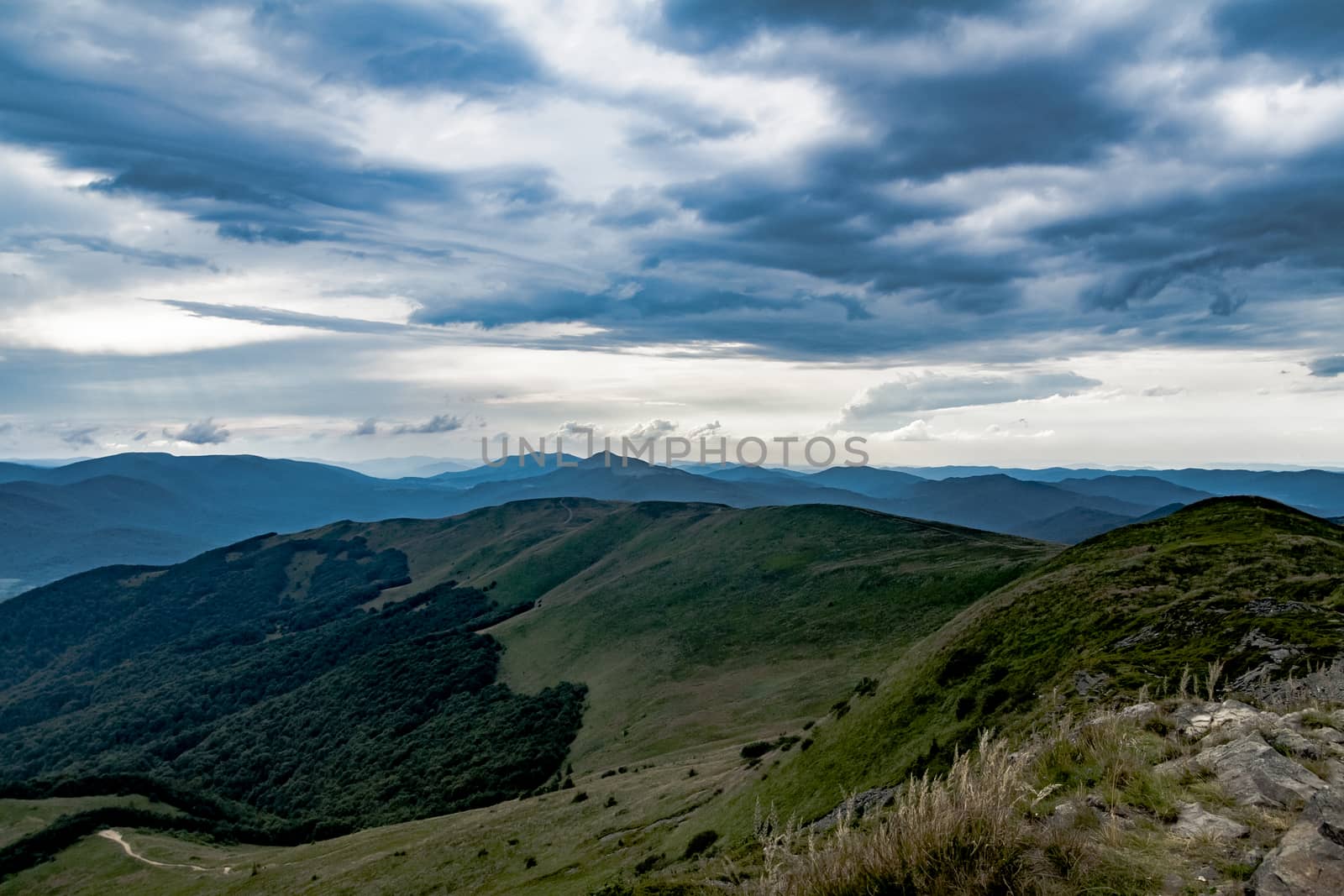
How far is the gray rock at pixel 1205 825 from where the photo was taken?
22.7 feet

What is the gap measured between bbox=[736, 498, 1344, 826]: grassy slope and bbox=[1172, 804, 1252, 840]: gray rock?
442 inches

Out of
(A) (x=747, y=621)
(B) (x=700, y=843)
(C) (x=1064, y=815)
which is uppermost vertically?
(C) (x=1064, y=815)

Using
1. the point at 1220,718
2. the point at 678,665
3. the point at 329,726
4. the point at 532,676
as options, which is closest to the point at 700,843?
the point at 1220,718

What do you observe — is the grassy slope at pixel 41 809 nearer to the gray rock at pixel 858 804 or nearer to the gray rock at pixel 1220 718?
the gray rock at pixel 858 804

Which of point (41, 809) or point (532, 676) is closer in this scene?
point (41, 809)

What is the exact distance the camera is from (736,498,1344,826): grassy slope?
62.2ft

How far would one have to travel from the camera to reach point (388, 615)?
192 meters

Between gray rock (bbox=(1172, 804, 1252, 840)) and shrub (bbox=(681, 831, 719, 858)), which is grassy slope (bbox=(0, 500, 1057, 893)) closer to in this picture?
shrub (bbox=(681, 831, 719, 858))

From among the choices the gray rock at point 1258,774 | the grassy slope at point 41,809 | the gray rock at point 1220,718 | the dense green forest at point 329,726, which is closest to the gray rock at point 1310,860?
the gray rock at point 1258,774

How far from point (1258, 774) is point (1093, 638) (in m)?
17.7

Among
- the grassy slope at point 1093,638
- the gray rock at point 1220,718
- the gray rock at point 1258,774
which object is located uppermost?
the gray rock at point 1258,774

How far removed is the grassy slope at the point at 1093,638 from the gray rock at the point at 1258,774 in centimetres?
950

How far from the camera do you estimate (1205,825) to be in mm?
7180

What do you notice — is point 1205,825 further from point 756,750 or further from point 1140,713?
point 756,750
